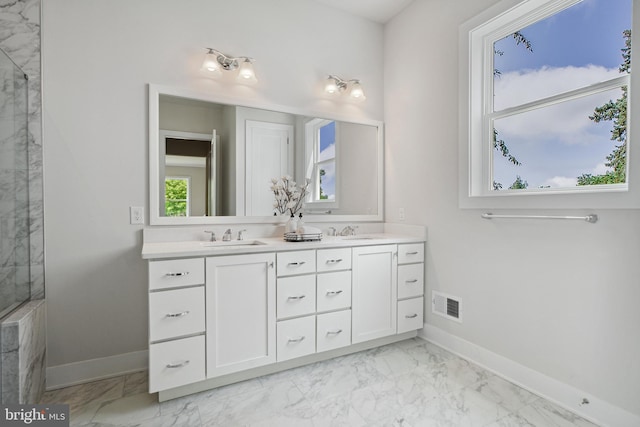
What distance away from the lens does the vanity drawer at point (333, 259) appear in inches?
86.8

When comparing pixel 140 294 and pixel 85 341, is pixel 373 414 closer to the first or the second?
pixel 140 294

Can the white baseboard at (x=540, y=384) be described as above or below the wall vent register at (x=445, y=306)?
below

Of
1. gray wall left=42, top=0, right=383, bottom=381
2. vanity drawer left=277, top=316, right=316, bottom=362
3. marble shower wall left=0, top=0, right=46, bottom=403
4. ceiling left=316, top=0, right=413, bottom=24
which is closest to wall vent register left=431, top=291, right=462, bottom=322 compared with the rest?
vanity drawer left=277, top=316, right=316, bottom=362

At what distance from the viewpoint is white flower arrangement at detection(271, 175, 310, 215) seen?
2.56m

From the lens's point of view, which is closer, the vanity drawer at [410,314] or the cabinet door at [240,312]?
the cabinet door at [240,312]

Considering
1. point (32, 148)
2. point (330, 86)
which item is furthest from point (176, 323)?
point (330, 86)

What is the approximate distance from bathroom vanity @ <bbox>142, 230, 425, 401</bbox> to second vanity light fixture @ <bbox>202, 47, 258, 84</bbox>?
1.25 metres

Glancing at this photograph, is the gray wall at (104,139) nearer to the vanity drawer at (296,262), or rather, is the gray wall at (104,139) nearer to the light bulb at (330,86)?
the light bulb at (330,86)

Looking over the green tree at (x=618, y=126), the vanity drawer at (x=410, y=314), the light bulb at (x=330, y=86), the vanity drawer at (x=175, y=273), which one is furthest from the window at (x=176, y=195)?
the green tree at (x=618, y=126)

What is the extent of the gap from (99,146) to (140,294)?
39.8 inches

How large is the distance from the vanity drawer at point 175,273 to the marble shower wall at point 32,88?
82 cm

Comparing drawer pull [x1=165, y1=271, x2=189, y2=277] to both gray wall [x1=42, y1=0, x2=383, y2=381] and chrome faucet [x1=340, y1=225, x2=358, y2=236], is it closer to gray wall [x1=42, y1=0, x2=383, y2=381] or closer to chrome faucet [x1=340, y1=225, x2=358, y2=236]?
gray wall [x1=42, y1=0, x2=383, y2=381]

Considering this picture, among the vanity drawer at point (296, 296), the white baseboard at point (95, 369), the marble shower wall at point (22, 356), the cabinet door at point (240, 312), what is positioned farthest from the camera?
the vanity drawer at point (296, 296)

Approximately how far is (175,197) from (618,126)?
2.66 m
